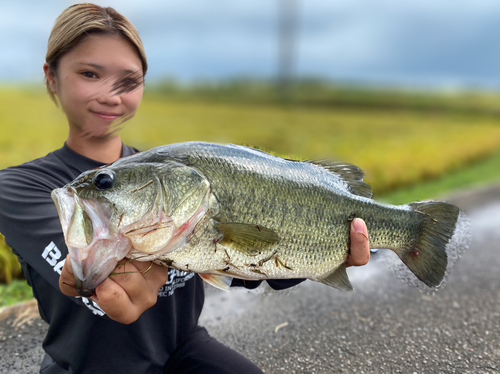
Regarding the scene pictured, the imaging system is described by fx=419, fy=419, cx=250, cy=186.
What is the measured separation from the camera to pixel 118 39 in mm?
2209

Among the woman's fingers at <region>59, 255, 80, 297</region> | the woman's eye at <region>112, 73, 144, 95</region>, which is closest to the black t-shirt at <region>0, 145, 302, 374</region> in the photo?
the woman's fingers at <region>59, 255, 80, 297</region>

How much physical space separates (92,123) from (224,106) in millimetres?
27854

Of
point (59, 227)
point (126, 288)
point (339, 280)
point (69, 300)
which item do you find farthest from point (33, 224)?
point (339, 280)

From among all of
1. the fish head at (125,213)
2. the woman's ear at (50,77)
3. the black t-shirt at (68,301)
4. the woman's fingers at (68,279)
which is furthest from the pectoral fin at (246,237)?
the woman's ear at (50,77)

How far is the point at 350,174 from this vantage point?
87.1 inches

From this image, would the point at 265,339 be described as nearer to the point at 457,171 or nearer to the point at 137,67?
the point at 137,67

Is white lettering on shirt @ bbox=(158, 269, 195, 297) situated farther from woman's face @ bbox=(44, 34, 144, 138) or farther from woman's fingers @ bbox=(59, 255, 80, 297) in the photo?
woman's face @ bbox=(44, 34, 144, 138)

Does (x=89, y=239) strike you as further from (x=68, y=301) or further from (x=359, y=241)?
(x=359, y=241)

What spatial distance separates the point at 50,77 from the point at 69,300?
3.96 feet

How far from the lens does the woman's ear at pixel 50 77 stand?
90.3 inches

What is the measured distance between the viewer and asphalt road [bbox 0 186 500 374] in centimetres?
313

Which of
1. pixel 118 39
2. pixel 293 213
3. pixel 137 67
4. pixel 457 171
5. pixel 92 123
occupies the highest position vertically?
pixel 118 39

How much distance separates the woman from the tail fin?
1.27 ft

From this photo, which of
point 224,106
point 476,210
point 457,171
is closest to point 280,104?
point 224,106
